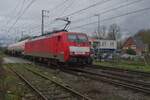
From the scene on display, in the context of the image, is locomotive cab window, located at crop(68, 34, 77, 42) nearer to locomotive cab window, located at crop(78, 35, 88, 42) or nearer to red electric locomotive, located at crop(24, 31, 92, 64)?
red electric locomotive, located at crop(24, 31, 92, 64)

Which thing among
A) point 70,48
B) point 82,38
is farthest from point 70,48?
point 82,38

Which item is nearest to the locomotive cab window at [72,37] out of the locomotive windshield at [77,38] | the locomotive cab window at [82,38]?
the locomotive windshield at [77,38]

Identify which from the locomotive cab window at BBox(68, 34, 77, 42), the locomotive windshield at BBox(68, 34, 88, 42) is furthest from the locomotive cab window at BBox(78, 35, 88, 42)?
the locomotive cab window at BBox(68, 34, 77, 42)

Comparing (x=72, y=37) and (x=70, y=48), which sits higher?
(x=72, y=37)

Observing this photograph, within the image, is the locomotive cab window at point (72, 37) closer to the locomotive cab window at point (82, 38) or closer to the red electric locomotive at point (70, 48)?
the red electric locomotive at point (70, 48)

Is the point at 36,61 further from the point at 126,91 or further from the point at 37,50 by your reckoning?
the point at 126,91

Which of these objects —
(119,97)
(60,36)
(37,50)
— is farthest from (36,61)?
(119,97)

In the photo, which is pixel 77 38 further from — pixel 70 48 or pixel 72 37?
pixel 70 48

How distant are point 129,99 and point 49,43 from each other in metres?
14.2

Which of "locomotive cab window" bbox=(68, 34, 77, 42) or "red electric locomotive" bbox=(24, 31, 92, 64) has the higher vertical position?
"locomotive cab window" bbox=(68, 34, 77, 42)

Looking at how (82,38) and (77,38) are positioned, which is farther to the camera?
(82,38)

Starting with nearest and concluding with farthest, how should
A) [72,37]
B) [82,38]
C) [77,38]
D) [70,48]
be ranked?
[70,48]
[72,37]
[77,38]
[82,38]

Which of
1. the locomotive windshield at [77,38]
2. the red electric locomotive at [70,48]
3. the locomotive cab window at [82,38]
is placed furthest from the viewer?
the locomotive cab window at [82,38]

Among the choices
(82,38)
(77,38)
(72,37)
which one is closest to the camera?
(72,37)
